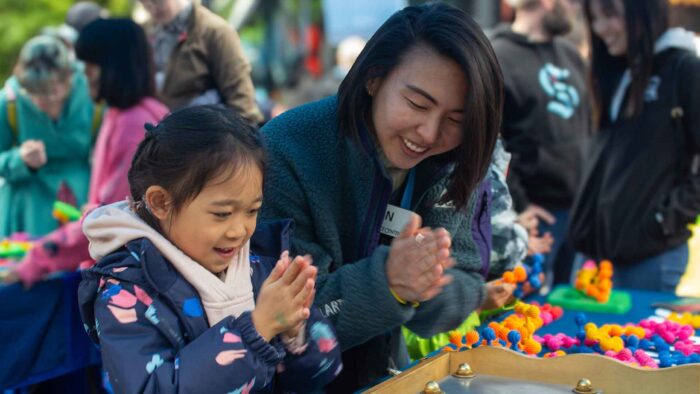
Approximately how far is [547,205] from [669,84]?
1.04 m

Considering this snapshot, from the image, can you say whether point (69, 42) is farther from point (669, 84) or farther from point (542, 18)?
point (669, 84)

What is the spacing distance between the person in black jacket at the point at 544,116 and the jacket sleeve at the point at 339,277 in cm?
221

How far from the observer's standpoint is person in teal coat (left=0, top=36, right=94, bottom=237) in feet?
13.3

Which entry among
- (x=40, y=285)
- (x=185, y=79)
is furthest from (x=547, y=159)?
(x=40, y=285)

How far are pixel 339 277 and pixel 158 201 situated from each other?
43cm

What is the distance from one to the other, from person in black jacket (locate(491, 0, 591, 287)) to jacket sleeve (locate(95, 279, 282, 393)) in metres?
2.68

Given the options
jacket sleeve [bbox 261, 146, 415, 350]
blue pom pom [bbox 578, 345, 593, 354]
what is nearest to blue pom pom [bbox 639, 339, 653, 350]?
blue pom pom [bbox 578, 345, 593, 354]

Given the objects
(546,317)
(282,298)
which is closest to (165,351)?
(282,298)

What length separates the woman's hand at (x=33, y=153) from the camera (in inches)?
157

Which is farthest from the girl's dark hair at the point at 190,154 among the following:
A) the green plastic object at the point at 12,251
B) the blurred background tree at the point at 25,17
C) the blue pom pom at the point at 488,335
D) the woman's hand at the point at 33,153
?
the blurred background tree at the point at 25,17

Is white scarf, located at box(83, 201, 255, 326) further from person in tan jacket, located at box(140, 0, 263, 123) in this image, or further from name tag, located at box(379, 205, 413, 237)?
person in tan jacket, located at box(140, 0, 263, 123)

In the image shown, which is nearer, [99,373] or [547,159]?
[99,373]

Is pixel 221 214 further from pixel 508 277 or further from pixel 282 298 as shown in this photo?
pixel 508 277

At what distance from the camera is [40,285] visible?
8.20 feet
